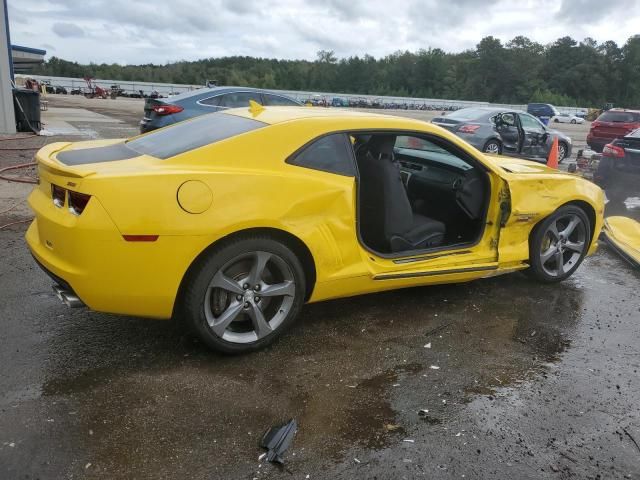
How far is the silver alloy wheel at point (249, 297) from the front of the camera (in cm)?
307

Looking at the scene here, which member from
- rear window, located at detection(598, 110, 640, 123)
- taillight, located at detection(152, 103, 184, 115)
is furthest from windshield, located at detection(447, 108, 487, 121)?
taillight, located at detection(152, 103, 184, 115)

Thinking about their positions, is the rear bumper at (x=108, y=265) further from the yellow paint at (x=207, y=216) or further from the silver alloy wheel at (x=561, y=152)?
the silver alloy wheel at (x=561, y=152)

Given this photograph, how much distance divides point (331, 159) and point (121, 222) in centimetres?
139

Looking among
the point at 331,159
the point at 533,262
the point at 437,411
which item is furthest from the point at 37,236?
the point at 533,262

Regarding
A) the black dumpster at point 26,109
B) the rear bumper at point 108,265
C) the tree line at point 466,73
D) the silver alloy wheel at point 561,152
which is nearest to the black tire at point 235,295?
the rear bumper at point 108,265

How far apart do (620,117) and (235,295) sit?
1746 cm

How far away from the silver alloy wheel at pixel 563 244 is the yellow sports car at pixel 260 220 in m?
0.11

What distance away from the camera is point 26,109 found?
1356 cm

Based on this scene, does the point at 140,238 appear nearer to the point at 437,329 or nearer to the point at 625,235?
the point at 437,329

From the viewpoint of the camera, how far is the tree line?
94438 mm

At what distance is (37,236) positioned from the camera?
323 centimetres

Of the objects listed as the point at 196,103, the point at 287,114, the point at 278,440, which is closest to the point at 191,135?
the point at 287,114

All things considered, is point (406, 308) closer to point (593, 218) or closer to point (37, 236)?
point (593, 218)

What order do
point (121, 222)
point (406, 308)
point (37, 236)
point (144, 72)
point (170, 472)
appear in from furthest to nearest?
point (144, 72), point (406, 308), point (37, 236), point (121, 222), point (170, 472)
